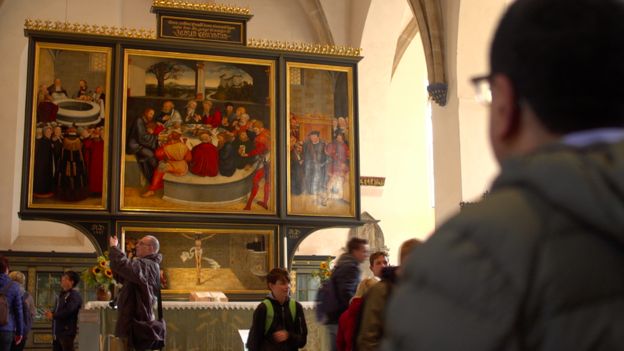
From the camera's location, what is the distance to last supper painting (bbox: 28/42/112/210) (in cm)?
1257

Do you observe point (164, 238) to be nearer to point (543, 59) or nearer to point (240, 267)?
point (240, 267)

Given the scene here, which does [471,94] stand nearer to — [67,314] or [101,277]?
[101,277]

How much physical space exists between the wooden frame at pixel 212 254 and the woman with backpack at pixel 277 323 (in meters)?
6.03

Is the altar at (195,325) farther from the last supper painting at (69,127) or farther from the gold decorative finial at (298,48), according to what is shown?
the gold decorative finial at (298,48)

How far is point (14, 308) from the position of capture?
9188 millimetres

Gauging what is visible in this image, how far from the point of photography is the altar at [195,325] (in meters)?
10.7

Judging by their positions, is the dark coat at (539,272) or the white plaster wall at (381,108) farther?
the white plaster wall at (381,108)

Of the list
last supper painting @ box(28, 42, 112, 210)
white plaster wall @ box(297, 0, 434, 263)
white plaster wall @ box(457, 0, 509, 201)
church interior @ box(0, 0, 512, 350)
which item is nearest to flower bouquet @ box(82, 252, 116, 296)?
church interior @ box(0, 0, 512, 350)

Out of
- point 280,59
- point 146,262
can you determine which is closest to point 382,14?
point 280,59

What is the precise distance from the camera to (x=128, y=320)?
7.86 m

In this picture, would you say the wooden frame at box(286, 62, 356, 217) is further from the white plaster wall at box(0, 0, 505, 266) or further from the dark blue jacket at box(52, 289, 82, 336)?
the dark blue jacket at box(52, 289, 82, 336)

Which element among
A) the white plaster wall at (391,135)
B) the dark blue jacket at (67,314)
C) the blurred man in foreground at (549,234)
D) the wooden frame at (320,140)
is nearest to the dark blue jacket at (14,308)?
the dark blue jacket at (67,314)

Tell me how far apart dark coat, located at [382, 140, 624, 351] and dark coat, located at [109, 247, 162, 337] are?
6.91m

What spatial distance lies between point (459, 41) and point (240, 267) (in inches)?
230
